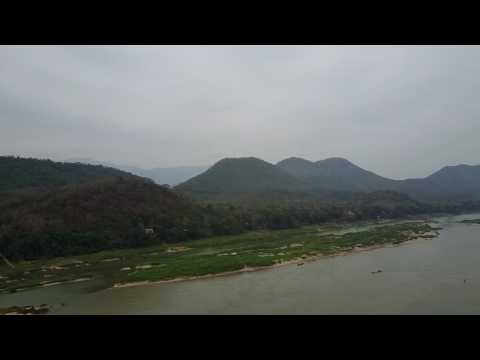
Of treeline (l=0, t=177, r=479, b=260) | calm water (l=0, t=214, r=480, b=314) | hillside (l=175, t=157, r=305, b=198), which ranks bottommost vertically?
calm water (l=0, t=214, r=480, b=314)

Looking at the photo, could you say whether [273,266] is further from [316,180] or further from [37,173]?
[316,180]

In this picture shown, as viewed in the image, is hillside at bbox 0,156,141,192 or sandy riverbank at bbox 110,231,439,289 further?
hillside at bbox 0,156,141,192

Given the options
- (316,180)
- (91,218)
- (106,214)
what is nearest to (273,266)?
(91,218)

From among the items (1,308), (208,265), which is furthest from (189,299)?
(1,308)

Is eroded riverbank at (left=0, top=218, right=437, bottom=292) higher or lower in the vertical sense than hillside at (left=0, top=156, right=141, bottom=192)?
lower

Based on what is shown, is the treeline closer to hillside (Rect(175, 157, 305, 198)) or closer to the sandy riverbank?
the sandy riverbank

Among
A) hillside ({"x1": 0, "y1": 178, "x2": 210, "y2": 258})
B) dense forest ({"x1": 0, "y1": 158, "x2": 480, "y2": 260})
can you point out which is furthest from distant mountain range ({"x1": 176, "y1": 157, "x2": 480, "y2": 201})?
hillside ({"x1": 0, "y1": 178, "x2": 210, "y2": 258})
